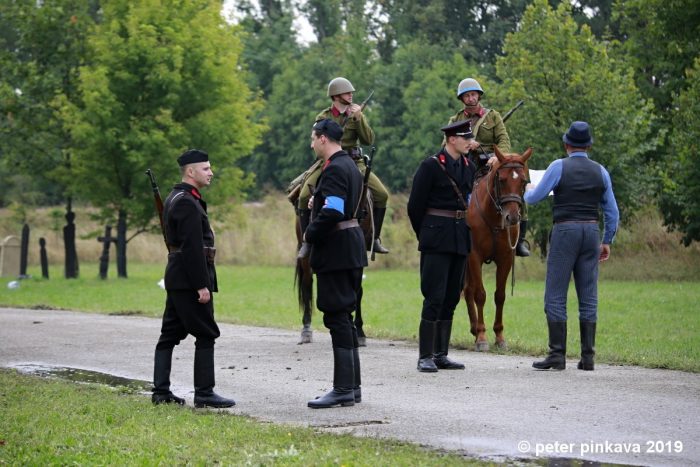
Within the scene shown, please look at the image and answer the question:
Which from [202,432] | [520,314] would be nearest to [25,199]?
[520,314]

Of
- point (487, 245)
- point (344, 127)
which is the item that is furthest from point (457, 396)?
point (344, 127)

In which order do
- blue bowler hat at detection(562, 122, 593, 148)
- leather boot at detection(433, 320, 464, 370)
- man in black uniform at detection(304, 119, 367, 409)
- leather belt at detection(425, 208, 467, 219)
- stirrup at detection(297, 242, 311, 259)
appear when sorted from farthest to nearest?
stirrup at detection(297, 242, 311, 259)
leather boot at detection(433, 320, 464, 370)
blue bowler hat at detection(562, 122, 593, 148)
leather belt at detection(425, 208, 467, 219)
man in black uniform at detection(304, 119, 367, 409)

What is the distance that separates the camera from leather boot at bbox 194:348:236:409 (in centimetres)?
1057

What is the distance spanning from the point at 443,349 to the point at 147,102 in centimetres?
2358

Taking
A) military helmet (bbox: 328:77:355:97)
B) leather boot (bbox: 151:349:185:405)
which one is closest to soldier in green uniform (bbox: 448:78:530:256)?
military helmet (bbox: 328:77:355:97)

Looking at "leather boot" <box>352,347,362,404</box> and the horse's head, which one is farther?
the horse's head

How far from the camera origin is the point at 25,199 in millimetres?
54469

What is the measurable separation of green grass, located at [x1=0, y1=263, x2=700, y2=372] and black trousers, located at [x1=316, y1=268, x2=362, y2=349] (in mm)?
3971

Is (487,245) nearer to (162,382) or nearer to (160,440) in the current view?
(162,382)

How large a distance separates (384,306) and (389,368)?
35.5 ft

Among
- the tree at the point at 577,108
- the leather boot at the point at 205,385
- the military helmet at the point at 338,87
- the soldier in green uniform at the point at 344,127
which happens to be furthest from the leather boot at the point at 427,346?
the tree at the point at 577,108

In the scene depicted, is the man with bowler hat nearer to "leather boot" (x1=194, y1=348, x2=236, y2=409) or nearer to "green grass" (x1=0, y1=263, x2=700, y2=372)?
"green grass" (x1=0, y1=263, x2=700, y2=372)

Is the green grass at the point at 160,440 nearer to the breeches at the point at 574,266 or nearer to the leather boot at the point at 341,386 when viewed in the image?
the leather boot at the point at 341,386

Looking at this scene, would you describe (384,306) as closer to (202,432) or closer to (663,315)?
(663,315)
